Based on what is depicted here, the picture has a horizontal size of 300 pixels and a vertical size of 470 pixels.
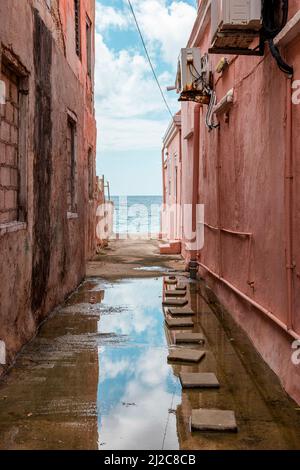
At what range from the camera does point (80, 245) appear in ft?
37.7

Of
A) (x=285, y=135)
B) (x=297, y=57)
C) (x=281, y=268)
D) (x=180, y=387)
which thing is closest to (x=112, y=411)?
(x=180, y=387)

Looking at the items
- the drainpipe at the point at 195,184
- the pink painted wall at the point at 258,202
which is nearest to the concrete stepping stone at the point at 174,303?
the pink painted wall at the point at 258,202

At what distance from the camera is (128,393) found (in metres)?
4.96

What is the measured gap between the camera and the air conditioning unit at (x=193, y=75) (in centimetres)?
1034

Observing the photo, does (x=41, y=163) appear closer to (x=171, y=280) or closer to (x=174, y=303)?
(x=174, y=303)

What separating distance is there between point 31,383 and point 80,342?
154 cm

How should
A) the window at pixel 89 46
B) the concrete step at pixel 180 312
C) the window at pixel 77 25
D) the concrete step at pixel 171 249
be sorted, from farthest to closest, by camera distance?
the concrete step at pixel 171 249 → the window at pixel 89 46 → the window at pixel 77 25 → the concrete step at pixel 180 312

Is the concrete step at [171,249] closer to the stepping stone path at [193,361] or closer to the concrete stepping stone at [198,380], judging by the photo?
the stepping stone path at [193,361]

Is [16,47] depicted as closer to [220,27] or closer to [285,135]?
[220,27]

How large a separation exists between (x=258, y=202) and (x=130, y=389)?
2817 millimetres

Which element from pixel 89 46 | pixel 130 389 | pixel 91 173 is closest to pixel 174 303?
pixel 130 389

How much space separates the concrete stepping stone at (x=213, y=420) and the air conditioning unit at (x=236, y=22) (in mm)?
3813

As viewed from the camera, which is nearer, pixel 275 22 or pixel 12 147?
pixel 275 22

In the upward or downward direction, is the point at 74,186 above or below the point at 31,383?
above
